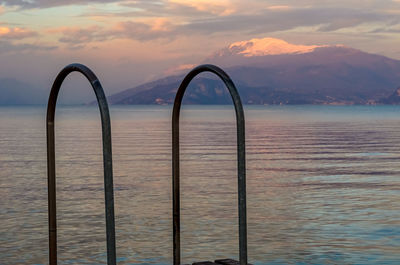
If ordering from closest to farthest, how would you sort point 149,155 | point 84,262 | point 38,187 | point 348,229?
point 84,262, point 348,229, point 38,187, point 149,155

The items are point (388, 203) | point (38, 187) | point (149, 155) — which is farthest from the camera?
point (149, 155)

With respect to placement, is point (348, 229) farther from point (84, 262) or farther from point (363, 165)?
point (363, 165)

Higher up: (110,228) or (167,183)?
(110,228)

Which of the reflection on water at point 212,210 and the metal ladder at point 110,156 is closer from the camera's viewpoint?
the metal ladder at point 110,156

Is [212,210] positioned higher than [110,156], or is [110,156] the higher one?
[110,156]

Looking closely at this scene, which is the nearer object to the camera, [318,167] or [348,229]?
[348,229]

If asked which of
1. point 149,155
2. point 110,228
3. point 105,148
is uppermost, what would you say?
point 105,148

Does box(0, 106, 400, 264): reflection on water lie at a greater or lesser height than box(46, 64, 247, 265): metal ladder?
lesser

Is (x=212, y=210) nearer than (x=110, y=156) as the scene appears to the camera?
No

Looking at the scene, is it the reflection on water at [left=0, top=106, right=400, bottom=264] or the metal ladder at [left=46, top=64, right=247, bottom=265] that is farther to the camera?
the reflection on water at [left=0, top=106, right=400, bottom=264]

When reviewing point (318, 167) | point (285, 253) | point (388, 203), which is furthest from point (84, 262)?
point (318, 167)

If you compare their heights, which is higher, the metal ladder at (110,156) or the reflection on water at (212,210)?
the metal ladder at (110,156)

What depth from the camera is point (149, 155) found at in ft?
120

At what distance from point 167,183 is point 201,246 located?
9.72 metres
